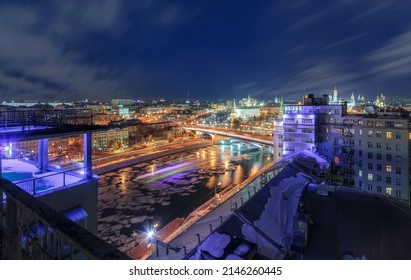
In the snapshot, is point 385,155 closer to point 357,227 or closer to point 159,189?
point 357,227

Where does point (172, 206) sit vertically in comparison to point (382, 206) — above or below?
below

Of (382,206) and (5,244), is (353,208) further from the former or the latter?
(5,244)

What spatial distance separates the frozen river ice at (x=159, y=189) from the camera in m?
10.9

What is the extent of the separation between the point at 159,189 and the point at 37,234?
51.0 ft

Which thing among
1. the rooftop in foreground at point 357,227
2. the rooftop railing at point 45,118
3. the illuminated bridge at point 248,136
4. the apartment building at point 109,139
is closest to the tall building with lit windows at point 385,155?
the rooftop in foreground at point 357,227

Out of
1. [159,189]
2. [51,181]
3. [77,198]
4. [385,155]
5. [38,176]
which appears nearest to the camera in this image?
[77,198]

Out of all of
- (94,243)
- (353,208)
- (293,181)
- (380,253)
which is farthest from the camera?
(293,181)

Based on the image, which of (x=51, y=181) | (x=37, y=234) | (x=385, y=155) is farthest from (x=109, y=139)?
(x=37, y=234)

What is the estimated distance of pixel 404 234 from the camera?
3.79 m

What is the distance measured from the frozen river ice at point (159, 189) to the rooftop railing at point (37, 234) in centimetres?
822

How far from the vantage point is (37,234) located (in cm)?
116

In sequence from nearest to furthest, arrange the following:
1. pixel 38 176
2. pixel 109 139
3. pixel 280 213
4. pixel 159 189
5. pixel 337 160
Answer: pixel 38 176
pixel 280 213
pixel 337 160
pixel 159 189
pixel 109 139

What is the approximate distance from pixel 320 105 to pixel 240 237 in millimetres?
11873
